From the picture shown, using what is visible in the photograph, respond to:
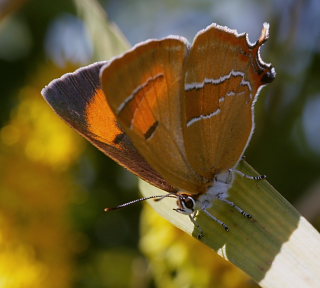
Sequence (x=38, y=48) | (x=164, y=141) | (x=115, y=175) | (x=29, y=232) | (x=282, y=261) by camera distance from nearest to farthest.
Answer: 1. (x=282, y=261)
2. (x=164, y=141)
3. (x=29, y=232)
4. (x=115, y=175)
5. (x=38, y=48)

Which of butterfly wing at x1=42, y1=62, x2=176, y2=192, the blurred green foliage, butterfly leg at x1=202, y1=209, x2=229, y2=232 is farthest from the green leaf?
the blurred green foliage

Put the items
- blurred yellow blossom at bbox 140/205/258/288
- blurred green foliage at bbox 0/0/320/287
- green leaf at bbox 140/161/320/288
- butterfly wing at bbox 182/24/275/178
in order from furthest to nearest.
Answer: blurred green foliage at bbox 0/0/320/287, blurred yellow blossom at bbox 140/205/258/288, butterfly wing at bbox 182/24/275/178, green leaf at bbox 140/161/320/288

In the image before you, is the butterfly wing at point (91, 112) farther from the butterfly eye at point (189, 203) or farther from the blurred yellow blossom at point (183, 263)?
the blurred yellow blossom at point (183, 263)

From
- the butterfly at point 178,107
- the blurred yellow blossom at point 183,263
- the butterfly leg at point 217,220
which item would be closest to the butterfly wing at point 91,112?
the butterfly at point 178,107

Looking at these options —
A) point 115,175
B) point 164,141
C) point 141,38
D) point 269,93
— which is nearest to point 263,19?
point 269,93

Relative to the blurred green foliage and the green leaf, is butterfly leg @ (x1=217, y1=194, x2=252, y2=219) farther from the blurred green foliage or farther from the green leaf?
the blurred green foliage

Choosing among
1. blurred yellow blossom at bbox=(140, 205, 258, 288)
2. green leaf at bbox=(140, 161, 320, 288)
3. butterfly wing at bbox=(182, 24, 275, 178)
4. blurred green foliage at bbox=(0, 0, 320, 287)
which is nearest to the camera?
green leaf at bbox=(140, 161, 320, 288)

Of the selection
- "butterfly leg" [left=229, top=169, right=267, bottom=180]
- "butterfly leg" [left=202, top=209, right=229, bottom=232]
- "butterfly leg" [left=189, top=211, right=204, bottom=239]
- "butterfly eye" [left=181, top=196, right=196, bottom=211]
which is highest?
"butterfly leg" [left=229, top=169, right=267, bottom=180]

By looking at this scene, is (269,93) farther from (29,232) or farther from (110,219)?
(29,232)
